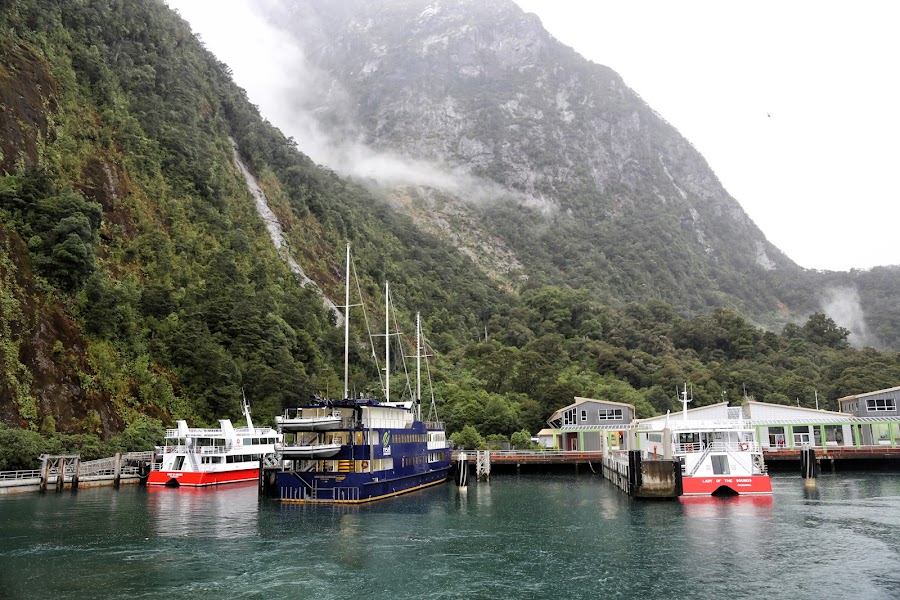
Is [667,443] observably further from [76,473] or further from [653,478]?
[76,473]

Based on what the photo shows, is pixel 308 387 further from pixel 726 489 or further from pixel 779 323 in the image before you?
pixel 779 323

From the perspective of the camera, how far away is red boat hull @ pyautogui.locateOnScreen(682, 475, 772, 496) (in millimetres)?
47875

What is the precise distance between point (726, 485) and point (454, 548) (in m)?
25.6

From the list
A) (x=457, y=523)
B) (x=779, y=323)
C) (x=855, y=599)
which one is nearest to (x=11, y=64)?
(x=457, y=523)

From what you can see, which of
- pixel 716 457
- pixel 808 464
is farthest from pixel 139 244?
pixel 808 464

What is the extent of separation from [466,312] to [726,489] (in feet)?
320

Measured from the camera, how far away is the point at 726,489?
48219 mm

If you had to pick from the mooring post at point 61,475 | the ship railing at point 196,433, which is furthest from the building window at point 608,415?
the mooring post at point 61,475

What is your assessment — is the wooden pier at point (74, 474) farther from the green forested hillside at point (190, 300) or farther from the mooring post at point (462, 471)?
the mooring post at point (462, 471)

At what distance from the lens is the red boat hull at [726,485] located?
47.9 metres

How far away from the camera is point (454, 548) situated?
3206cm

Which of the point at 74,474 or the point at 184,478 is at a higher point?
the point at 74,474

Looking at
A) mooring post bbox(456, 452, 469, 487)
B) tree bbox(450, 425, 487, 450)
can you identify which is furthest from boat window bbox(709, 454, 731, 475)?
tree bbox(450, 425, 487, 450)

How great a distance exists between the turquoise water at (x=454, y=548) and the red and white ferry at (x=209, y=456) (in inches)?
331
